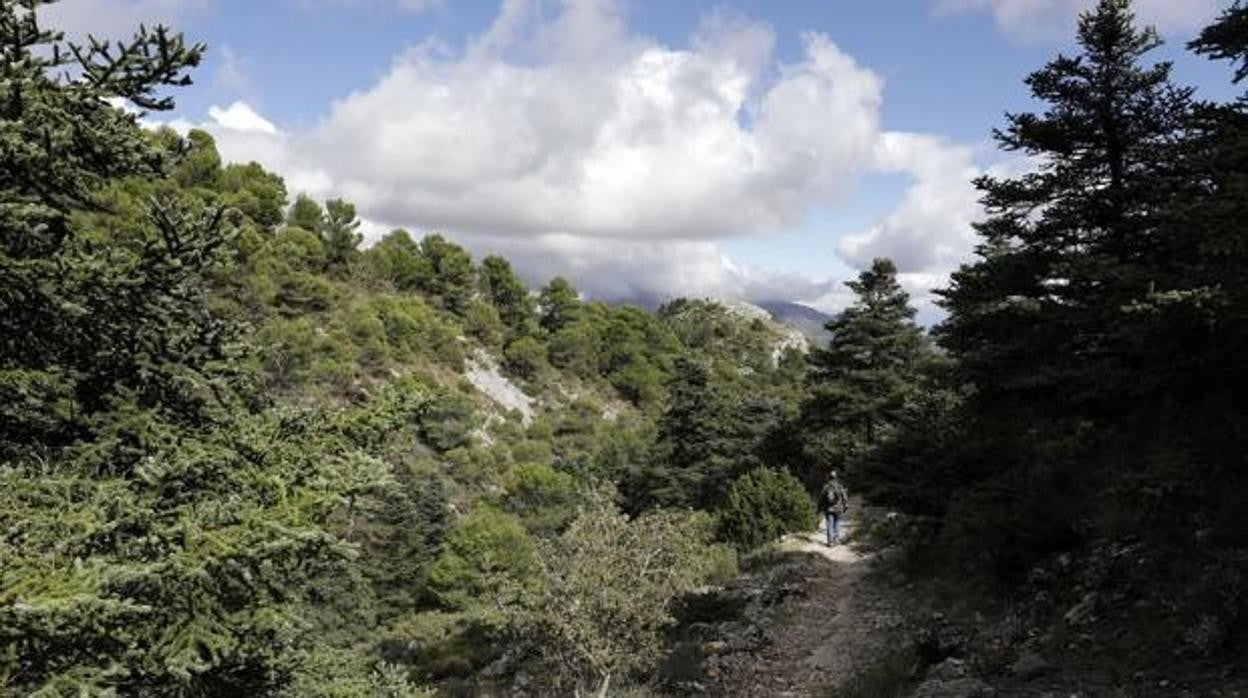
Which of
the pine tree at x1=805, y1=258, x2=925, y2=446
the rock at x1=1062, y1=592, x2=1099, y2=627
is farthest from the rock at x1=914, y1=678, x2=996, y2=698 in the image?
the pine tree at x1=805, y1=258, x2=925, y2=446

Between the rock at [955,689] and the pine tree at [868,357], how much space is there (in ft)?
79.2

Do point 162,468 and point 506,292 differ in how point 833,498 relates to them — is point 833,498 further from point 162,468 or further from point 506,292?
point 506,292

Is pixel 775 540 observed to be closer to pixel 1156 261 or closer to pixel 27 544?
pixel 1156 261

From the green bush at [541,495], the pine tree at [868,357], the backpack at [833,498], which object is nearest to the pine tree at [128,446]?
the backpack at [833,498]

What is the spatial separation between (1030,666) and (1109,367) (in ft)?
13.8

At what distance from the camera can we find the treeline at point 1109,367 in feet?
31.5

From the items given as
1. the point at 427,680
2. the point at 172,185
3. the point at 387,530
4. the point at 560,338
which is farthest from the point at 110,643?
the point at 560,338

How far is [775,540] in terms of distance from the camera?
89.5 feet

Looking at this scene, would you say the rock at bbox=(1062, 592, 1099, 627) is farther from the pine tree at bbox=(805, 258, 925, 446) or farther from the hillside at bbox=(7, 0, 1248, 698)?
the pine tree at bbox=(805, 258, 925, 446)

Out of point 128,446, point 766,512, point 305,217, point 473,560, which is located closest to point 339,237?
point 305,217

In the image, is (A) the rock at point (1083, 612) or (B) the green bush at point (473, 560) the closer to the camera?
(A) the rock at point (1083, 612)

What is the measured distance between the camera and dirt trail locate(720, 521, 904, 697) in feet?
50.4

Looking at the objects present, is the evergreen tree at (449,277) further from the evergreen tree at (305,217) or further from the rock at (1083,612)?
the rock at (1083,612)

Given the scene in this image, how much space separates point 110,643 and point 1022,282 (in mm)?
15238
